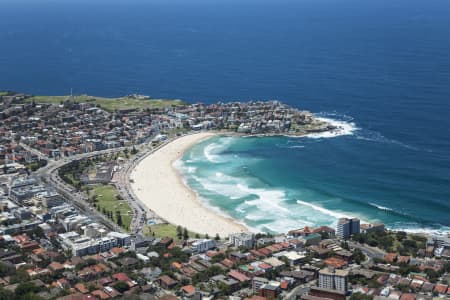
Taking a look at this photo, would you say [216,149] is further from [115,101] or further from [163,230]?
[115,101]

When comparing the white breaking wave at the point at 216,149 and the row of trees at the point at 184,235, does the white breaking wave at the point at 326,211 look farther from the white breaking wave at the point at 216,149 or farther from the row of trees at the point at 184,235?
the white breaking wave at the point at 216,149

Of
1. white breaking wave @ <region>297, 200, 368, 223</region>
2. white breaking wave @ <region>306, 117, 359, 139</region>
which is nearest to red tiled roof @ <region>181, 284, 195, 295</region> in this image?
white breaking wave @ <region>297, 200, 368, 223</region>

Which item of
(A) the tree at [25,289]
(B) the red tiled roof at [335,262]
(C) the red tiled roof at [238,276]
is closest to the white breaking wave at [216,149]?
(B) the red tiled roof at [335,262]

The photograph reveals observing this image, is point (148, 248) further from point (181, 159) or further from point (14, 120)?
point (14, 120)

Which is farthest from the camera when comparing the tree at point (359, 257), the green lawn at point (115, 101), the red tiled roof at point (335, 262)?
the green lawn at point (115, 101)

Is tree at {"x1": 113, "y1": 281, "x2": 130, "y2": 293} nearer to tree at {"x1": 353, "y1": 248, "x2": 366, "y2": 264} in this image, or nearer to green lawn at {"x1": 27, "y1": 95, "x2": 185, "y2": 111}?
tree at {"x1": 353, "y1": 248, "x2": 366, "y2": 264}

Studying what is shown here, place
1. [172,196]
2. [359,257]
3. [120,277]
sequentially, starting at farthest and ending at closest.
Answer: [172,196] → [359,257] → [120,277]

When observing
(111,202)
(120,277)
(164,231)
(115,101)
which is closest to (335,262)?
(120,277)
